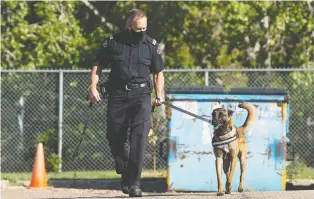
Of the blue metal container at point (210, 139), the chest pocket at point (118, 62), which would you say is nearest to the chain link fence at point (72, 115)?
the blue metal container at point (210, 139)

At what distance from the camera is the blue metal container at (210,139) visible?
1295 cm

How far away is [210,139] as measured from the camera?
13.0 metres

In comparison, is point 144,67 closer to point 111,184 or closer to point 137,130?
point 137,130

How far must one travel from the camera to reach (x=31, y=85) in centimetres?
1748

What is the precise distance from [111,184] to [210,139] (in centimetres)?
263

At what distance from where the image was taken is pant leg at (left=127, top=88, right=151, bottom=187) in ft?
30.9

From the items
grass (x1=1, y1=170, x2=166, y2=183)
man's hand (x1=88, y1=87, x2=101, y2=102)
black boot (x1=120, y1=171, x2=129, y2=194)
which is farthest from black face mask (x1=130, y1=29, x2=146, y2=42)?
grass (x1=1, y1=170, x2=166, y2=183)

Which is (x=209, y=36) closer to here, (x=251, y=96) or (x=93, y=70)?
(x=251, y=96)

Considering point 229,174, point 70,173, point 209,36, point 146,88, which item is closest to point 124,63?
point 146,88

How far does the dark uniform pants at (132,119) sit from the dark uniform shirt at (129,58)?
0.14 m

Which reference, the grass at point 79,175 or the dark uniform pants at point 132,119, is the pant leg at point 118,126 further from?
the grass at point 79,175

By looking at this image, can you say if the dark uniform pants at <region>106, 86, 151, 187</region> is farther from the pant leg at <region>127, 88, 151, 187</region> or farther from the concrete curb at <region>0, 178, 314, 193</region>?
the concrete curb at <region>0, 178, 314, 193</region>

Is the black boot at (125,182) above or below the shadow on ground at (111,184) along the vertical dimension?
above

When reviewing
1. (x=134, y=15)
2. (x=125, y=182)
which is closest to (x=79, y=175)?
(x=125, y=182)
